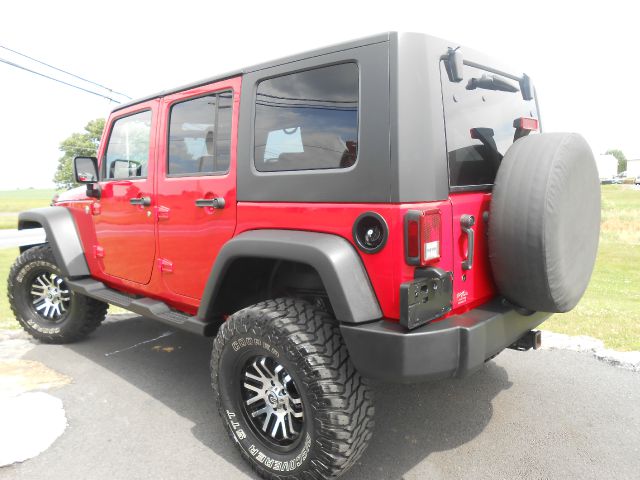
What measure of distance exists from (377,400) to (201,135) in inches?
84.2

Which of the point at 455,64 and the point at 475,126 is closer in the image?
the point at 455,64

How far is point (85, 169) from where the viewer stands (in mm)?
3824

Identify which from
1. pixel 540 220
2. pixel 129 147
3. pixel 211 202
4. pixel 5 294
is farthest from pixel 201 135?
pixel 5 294

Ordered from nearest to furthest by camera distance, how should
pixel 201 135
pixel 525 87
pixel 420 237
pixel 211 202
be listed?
1. pixel 420 237
2. pixel 211 202
3. pixel 525 87
4. pixel 201 135

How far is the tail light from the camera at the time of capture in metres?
1.96

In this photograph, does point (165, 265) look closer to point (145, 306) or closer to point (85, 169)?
point (145, 306)

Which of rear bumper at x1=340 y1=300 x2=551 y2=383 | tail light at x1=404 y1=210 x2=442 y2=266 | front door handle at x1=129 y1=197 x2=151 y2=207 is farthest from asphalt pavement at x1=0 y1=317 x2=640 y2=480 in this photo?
front door handle at x1=129 y1=197 x2=151 y2=207

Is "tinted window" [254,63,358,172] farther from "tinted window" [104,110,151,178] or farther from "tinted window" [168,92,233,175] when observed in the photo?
"tinted window" [104,110,151,178]

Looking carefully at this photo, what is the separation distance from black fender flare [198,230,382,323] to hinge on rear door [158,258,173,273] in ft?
3.40

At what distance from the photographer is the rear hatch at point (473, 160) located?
222cm

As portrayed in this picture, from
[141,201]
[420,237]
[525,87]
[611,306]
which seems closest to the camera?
[420,237]

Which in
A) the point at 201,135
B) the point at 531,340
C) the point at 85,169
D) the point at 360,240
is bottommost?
the point at 531,340

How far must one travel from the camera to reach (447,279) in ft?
6.90

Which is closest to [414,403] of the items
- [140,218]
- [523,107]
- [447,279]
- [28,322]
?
[447,279]
